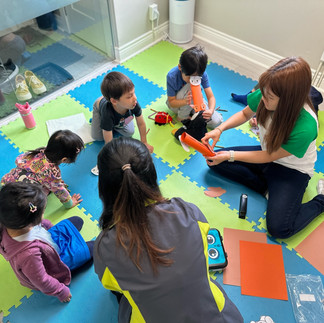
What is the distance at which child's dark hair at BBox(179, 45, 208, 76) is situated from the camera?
202cm

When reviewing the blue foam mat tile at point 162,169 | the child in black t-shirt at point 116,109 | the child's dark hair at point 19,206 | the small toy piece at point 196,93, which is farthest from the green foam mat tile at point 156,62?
the child's dark hair at point 19,206

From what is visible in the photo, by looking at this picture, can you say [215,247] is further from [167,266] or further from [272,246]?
[167,266]

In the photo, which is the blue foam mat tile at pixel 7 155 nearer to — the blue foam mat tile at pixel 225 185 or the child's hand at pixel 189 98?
the blue foam mat tile at pixel 225 185

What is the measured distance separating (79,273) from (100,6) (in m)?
2.21

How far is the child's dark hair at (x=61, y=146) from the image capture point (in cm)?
165

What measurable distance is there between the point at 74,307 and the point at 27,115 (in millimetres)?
1452

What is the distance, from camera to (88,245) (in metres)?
1.71

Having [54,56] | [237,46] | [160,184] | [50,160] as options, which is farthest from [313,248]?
[54,56]

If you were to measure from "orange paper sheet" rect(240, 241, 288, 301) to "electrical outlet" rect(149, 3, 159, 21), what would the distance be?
90.4 inches

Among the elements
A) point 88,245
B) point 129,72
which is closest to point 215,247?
point 88,245

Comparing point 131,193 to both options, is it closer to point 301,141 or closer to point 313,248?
point 301,141

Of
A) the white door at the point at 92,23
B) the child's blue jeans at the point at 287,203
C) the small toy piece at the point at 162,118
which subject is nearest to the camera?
the child's blue jeans at the point at 287,203

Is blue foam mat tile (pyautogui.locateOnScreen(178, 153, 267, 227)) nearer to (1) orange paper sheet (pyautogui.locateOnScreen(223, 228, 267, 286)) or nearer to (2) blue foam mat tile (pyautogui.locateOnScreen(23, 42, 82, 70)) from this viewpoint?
(1) orange paper sheet (pyautogui.locateOnScreen(223, 228, 267, 286))

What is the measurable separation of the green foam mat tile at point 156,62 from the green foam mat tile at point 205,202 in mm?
1039
